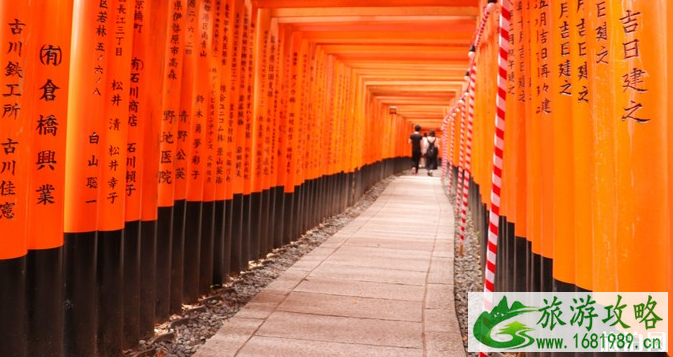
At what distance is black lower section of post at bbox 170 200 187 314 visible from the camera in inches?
167

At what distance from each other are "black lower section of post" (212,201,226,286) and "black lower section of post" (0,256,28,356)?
2672mm

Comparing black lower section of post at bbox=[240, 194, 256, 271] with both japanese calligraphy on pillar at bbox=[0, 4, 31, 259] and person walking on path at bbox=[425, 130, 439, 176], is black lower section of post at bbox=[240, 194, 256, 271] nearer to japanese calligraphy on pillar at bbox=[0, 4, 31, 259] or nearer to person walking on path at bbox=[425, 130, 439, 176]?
japanese calligraphy on pillar at bbox=[0, 4, 31, 259]

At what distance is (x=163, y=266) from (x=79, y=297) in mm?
1023

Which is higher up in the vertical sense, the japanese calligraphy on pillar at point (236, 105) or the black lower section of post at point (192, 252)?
the japanese calligraphy on pillar at point (236, 105)

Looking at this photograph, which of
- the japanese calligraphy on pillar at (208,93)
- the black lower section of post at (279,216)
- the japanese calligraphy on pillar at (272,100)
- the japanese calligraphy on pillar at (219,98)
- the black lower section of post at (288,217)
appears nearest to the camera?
the japanese calligraphy on pillar at (208,93)

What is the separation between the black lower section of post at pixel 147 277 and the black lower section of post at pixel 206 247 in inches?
40.8

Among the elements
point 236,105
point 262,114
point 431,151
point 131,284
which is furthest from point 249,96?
point 431,151

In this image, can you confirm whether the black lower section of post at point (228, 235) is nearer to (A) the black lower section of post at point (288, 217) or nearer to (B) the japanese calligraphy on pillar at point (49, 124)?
(A) the black lower section of post at point (288, 217)

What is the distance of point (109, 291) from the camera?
10.7ft

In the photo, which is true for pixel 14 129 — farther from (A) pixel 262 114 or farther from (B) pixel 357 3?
(B) pixel 357 3

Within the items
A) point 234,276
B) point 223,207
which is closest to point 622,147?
point 223,207

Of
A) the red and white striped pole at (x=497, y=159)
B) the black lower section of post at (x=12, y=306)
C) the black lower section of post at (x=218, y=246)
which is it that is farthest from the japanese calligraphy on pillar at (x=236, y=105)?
the black lower section of post at (x=12, y=306)

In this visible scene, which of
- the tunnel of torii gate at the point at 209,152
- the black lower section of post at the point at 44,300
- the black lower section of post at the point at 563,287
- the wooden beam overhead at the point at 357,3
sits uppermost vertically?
the wooden beam overhead at the point at 357,3

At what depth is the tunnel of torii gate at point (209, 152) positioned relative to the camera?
1901 mm
